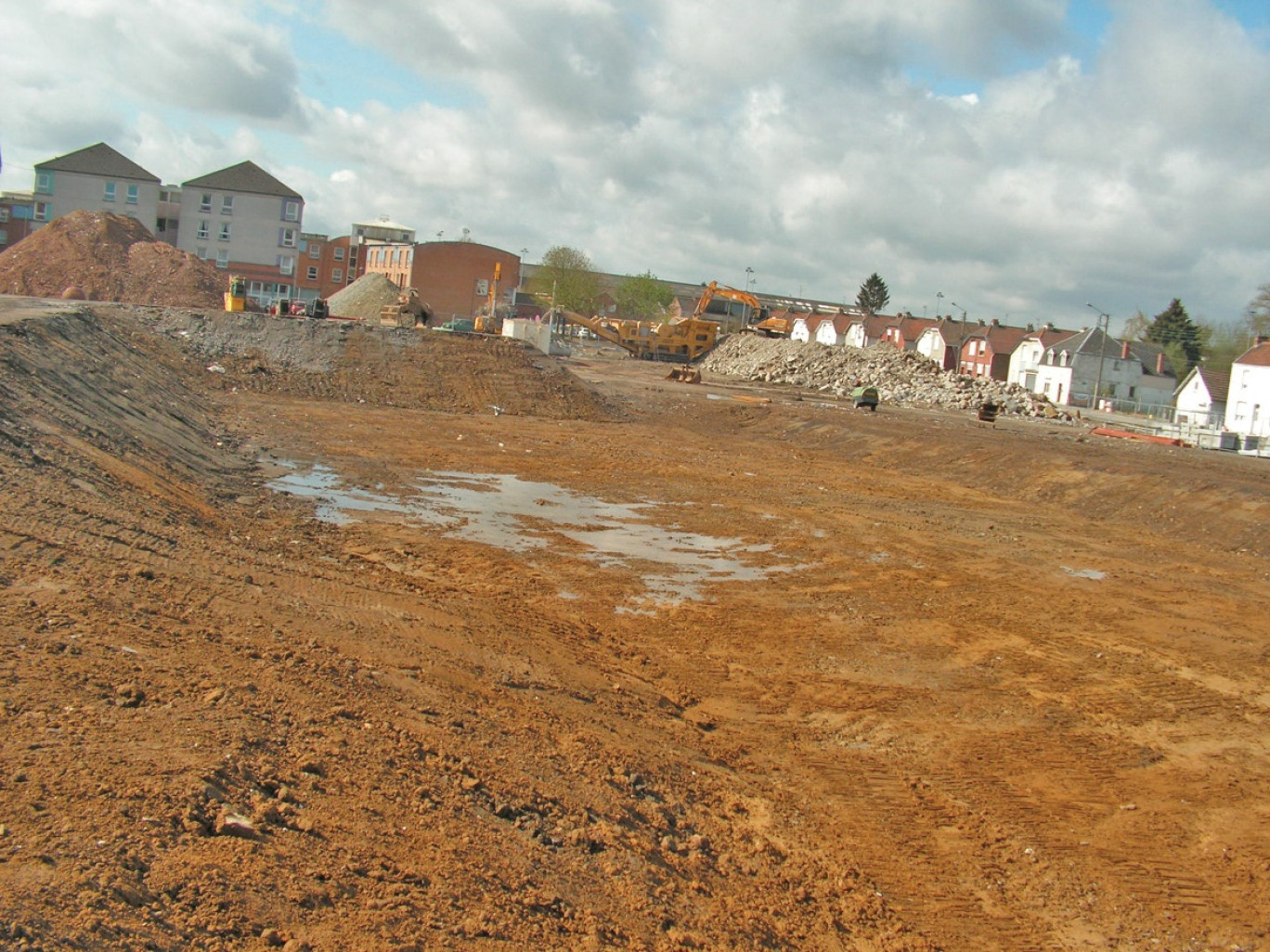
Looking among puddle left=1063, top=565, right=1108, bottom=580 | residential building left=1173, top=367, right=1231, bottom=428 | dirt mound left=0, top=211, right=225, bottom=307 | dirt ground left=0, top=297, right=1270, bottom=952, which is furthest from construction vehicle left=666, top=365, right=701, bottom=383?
puddle left=1063, top=565, right=1108, bottom=580

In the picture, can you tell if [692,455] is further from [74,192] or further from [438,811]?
[74,192]

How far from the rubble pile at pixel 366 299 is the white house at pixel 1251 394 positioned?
44880 mm

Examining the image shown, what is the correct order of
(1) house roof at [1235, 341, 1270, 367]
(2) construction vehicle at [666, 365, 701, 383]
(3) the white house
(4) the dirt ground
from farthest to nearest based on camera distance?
(2) construction vehicle at [666, 365, 701, 383] → (1) house roof at [1235, 341, 1270, 367] → (3) the white house → (4) the dirt ground

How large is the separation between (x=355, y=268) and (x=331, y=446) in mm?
81187

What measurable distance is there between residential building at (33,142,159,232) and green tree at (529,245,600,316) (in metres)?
43.7

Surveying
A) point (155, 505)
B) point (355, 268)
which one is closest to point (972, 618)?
point (155, 505)

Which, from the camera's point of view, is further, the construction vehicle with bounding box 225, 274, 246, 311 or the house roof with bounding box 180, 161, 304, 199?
the house roof with bounding box 180, 161, 304, 199

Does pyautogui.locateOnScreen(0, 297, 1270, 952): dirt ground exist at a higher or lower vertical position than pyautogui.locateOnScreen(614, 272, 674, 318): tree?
lower

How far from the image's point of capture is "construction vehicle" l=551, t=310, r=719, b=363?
75438 millimetres

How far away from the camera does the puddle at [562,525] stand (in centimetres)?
1500

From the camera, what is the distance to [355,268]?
100250mm

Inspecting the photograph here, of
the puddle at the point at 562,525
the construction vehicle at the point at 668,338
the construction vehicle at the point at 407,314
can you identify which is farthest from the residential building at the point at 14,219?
the puddle at the point at 562,525

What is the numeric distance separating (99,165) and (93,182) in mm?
1297

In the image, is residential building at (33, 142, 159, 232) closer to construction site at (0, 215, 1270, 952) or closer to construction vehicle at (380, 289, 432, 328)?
construction vehicle at (380, 289, 432, 328)
